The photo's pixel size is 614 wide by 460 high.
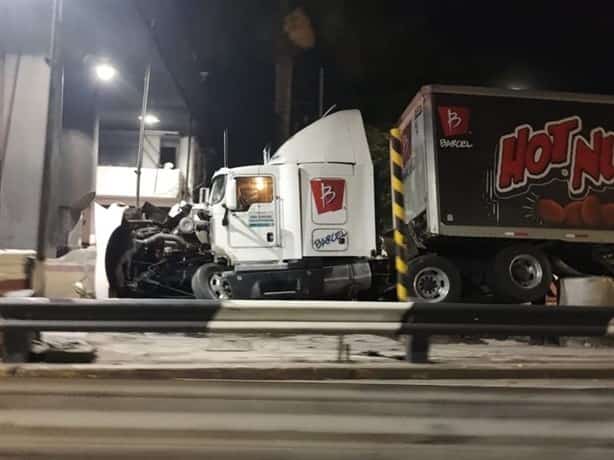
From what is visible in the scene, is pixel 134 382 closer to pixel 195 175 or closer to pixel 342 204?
pixel 342 204

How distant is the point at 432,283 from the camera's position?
920 centimetres

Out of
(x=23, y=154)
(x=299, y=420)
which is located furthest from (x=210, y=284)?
(x=299, y=420)

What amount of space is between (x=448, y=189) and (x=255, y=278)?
3414 millimetres

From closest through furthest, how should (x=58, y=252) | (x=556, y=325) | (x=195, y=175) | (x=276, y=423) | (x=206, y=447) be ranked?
(x=206, y=447)
(x=276, y=423)
(x=556, y=325)
(x=58, y=252)
(x=195, y=175)

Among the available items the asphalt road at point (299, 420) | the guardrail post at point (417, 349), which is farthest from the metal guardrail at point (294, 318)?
the asphalt road at point (299, 420)

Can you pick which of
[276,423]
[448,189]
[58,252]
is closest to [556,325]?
[276,423]

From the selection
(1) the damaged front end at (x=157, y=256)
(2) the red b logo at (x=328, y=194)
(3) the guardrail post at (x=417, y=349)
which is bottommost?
(3) the guardrail post at (x=417, y=349)

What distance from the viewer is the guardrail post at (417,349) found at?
4.18 meters

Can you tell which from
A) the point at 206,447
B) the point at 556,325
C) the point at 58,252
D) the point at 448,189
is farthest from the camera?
the point at 58,252

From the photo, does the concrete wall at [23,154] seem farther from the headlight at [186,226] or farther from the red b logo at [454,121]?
the red b logo at [454,121]

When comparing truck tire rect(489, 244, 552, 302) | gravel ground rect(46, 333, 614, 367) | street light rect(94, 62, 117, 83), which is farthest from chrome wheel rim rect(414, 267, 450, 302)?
street light rect(94, 62, 117, 83)

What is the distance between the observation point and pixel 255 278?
10.2 m

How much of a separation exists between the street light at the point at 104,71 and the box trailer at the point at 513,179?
937cm

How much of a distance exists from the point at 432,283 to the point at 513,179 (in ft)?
6.21
